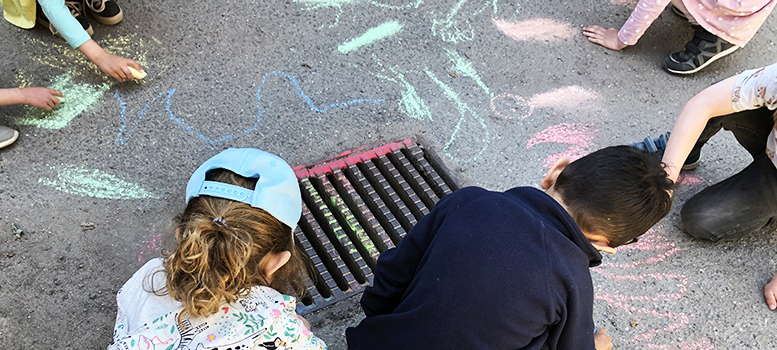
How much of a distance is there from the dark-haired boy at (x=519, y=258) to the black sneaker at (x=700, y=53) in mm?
1553

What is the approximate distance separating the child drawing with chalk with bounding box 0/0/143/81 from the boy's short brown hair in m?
1.76

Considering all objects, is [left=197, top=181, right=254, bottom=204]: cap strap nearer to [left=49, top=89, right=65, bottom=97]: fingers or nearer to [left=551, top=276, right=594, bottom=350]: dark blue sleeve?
[left=551, top=276, right=594, bottom=350]: dark blue sleeve

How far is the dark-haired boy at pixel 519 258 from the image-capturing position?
3.88ft

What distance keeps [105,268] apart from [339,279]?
2.36 ft

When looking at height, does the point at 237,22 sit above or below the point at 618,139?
above

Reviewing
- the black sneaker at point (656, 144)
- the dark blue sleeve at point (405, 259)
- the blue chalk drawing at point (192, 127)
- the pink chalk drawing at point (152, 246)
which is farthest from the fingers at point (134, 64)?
the black sneaker at point (656, 144)

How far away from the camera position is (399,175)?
6.95 ft

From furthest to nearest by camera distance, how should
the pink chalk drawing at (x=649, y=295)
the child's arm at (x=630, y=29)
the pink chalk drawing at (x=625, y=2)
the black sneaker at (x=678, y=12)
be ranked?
the pink chalk drawing at (x=625, y=2) < the black sneaker at (x=678, y=12) < the child's arm at (x=630, y=29) < the pink chalk drawing at (x=649, y=295)

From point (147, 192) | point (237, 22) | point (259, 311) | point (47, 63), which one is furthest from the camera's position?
point (237, 22)

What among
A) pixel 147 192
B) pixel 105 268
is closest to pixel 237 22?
pixel 147 192

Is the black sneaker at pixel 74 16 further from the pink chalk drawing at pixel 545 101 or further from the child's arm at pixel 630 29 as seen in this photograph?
the child's arm at pixel 630 29

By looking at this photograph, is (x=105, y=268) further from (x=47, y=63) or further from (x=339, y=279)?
(x=47, y=63)

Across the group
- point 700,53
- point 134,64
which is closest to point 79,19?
point 134,64

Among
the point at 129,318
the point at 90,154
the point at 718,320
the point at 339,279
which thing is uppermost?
the point at 129,318
